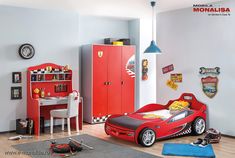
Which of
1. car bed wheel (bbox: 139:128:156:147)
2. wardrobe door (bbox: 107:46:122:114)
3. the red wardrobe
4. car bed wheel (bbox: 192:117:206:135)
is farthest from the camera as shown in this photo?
wardrobe door (bbox: 107:46:122:114)

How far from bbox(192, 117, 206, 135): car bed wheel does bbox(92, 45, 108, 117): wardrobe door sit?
7.81ft

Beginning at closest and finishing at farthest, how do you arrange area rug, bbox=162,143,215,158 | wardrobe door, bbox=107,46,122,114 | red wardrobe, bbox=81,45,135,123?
area rug, bbox=162,143,215,158 → red wardrobe, bbox=81,45,135,123 → wardrobe door, bbox=107,46,122,114

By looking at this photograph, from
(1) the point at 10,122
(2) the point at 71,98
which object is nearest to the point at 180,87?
(2) the point at 71,98

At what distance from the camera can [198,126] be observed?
6320mm

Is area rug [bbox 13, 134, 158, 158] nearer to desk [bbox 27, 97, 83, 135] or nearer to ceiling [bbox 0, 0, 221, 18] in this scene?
desk [bbox 27, 97, 83, 135]

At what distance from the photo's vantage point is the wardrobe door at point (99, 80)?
25.0 ft

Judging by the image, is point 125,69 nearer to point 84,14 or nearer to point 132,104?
point 132,104

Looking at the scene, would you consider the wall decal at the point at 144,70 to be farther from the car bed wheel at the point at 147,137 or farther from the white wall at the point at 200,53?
the car bed wheel at the point at 147,137

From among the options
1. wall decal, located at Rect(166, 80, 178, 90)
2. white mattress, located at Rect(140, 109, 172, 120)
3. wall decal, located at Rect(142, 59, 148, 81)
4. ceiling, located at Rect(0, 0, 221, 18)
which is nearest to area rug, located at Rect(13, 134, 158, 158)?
white mattress, located at Rect(140, 109, 172, 120)

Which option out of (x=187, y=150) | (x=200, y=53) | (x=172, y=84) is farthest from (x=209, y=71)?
(x=187, y=150)

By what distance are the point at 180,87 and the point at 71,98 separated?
2413 mm

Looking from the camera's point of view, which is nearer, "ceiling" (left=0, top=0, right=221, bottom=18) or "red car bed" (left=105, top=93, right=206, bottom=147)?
"red car bed" (left=105, top=93, right=206, bottom=147)

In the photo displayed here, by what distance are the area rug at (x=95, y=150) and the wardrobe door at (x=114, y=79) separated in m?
2.11

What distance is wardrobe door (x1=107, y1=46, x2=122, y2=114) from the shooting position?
25.9 feet
